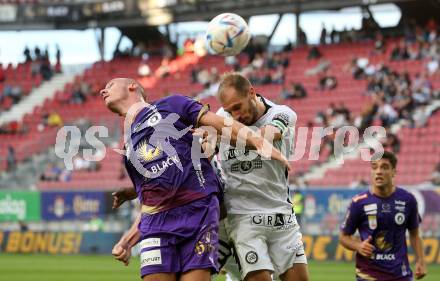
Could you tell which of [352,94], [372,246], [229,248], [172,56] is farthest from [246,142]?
[172,56]

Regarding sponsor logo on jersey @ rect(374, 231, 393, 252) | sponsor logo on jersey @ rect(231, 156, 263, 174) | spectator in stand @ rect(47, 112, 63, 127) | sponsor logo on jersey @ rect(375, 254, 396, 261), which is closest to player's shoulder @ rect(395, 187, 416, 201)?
sponsor logo on jersey @ rect(374, 231, 393, 252)

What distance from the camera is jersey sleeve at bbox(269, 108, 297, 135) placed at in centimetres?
760

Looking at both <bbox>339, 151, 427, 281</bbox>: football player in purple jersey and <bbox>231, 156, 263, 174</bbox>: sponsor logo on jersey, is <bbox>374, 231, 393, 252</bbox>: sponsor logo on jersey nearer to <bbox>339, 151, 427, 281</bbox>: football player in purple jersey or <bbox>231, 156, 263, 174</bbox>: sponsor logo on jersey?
<bbox>339, 151, 427, 281</bbox>: football player in purple jersey

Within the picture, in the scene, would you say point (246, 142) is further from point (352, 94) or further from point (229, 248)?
point (352, 94)

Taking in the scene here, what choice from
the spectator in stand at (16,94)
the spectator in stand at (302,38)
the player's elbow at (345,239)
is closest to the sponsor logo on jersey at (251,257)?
the player's elbow at (345,239)

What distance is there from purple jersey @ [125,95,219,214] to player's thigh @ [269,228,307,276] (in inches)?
51.3

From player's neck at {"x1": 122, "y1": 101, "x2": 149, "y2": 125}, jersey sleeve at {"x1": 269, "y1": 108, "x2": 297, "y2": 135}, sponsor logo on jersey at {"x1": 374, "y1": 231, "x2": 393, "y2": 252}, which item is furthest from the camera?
sponsor logo on jersey at {"x1": 374, "y1": 231, "x2": 393, "y2": 252}

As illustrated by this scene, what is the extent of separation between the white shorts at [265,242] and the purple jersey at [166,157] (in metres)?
1.07

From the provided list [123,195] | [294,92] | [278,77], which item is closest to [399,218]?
[123,195]

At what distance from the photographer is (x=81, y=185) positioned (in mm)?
31281

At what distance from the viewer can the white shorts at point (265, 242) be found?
25.7 feet

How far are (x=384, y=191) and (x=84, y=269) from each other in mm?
11947

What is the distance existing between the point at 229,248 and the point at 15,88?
32383mm

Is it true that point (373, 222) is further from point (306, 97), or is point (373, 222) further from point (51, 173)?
point (51, 173)
